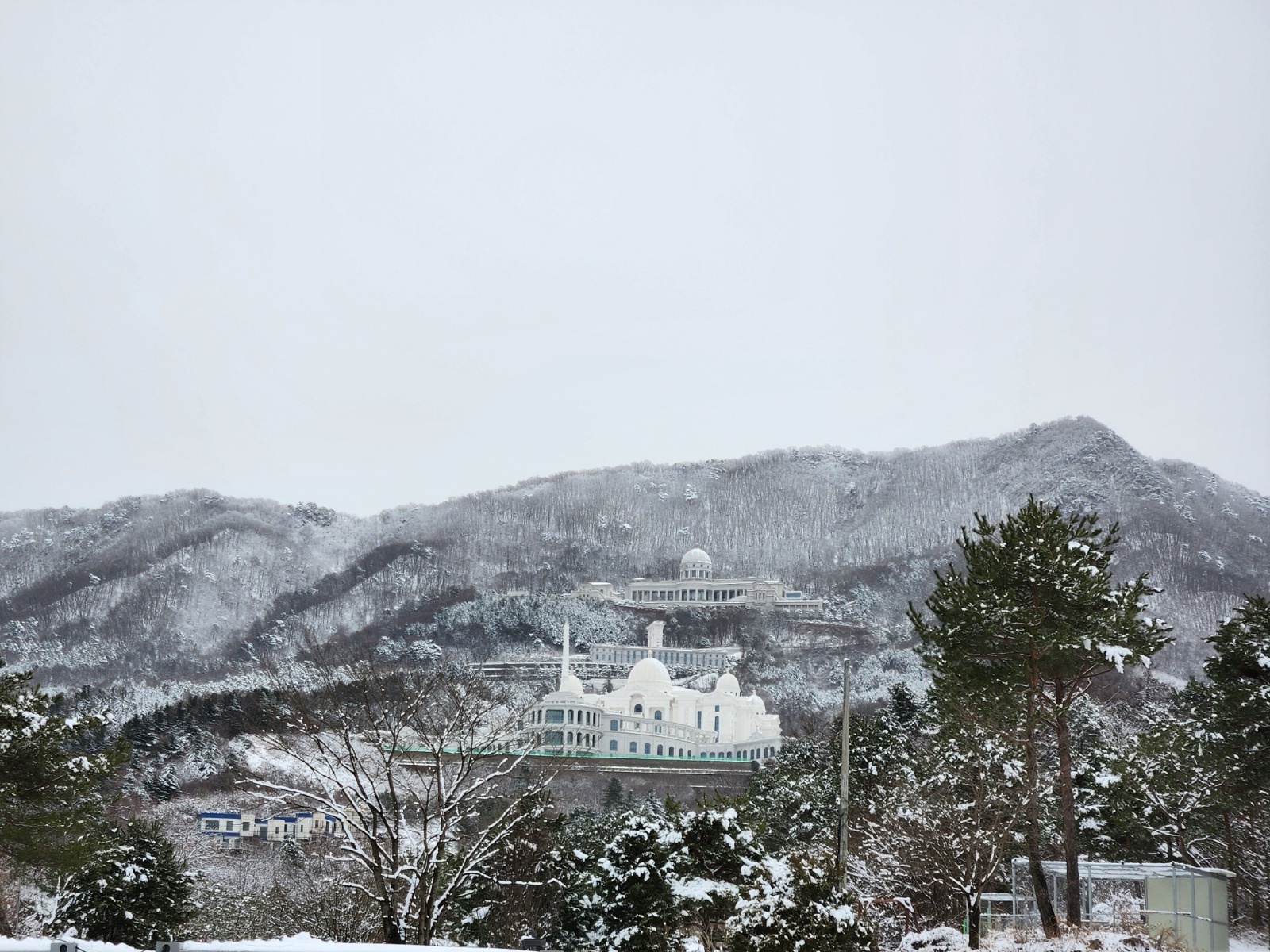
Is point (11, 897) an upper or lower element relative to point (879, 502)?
lower

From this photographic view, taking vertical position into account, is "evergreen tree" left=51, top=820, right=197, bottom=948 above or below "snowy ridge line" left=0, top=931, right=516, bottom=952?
below

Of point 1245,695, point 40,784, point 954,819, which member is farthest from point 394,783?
point 1245,695

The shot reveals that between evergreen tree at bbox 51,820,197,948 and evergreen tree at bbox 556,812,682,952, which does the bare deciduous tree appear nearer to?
evergreen tree at bbox 556,812,682,952

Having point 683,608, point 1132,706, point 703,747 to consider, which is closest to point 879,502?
point 683,608

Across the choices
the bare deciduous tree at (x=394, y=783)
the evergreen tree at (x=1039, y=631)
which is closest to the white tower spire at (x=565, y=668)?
the bare deciduous tree at (x=394, y=783)

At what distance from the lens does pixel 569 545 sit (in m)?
155

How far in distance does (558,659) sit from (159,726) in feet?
138

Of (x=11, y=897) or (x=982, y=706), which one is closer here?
(x=982, y=706)

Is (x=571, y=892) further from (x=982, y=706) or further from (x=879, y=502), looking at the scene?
(x=879, y=502)

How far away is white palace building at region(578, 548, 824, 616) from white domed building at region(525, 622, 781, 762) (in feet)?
135

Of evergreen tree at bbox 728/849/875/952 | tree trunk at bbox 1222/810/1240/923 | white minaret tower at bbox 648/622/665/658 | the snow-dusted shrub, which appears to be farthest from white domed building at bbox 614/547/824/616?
evergreen tree at bbox 728/849/875/952

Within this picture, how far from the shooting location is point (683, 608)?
5069 inches

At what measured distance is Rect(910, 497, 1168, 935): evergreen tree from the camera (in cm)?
1877

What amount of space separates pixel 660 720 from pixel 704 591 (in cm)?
5302
